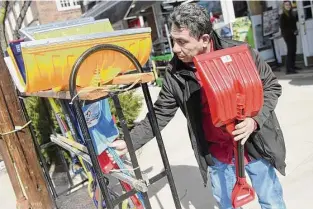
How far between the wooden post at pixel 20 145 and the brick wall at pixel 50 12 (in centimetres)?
1644

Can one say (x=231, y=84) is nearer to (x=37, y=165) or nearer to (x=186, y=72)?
(x=186, y=72)

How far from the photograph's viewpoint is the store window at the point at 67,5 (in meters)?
18.6

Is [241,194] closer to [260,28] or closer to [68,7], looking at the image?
[260,28]

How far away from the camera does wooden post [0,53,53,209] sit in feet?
9.36

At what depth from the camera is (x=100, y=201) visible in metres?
2.63

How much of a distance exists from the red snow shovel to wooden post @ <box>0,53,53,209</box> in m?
1.97

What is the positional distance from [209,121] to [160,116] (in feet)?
1.03

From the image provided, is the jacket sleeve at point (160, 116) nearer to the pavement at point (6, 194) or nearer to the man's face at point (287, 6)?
the pavement at point (6, 194)

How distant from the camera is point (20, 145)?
2912 mm

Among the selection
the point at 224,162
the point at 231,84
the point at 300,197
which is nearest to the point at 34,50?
the point at 231,84

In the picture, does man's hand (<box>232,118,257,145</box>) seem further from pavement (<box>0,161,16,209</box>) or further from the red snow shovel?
pavement (<box>0,161,16,209</box>)

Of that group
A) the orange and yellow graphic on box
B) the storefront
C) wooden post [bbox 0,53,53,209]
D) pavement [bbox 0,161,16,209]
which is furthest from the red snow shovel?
the storefront

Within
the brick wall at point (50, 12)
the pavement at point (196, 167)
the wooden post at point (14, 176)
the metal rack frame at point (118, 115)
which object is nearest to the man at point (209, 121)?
the metal rack frame at point (118, 115)

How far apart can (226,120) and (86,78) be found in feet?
2.70
